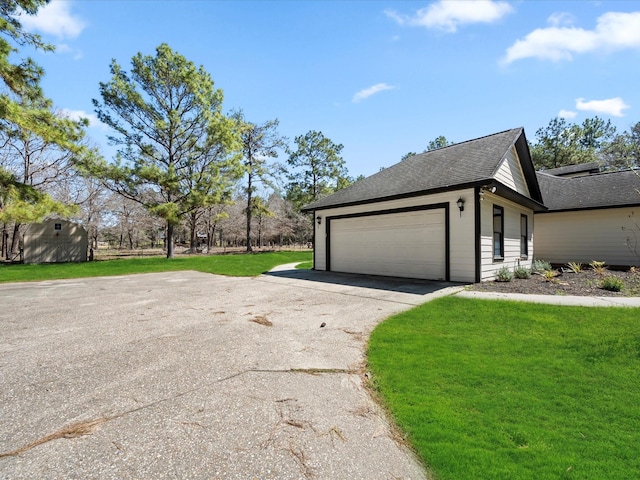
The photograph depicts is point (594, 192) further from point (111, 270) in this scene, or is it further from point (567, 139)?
point (567, 139)

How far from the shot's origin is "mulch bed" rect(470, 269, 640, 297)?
7.14 m

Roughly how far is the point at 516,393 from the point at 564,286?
693 cm

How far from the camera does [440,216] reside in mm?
9234

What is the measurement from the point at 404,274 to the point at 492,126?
43.8ft

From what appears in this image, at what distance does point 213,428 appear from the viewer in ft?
7.02

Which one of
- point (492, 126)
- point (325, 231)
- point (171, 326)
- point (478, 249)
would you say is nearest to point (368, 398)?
point (171, 326)

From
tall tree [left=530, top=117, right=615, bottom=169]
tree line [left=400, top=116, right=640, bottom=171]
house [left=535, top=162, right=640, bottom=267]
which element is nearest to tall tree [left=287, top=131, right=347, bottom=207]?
house [left=535, top=162, right=640, bottom=267]

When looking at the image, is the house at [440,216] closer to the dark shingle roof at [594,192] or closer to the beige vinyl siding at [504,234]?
the beige vinyl siding at [504,234]

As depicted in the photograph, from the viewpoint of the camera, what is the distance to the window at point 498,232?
31.6ft

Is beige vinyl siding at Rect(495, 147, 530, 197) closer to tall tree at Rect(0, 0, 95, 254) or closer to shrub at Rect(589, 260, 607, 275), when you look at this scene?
shrub at Rect(589, 260, 607, 275)

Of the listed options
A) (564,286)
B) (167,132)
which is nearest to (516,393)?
(564,286)

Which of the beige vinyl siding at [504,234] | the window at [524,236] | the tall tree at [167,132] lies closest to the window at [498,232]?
the beige vinyl siding at [504,234]

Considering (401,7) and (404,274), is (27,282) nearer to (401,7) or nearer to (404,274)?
(404,274)

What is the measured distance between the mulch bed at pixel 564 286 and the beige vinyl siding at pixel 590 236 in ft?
13.6
